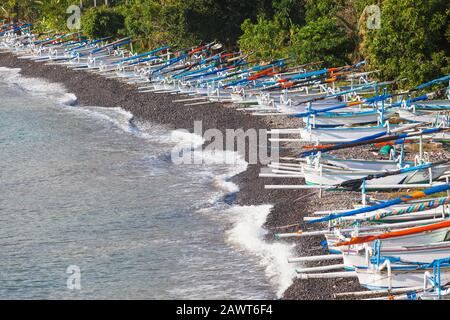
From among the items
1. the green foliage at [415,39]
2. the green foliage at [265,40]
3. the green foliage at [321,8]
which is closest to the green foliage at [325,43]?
the green foliage at [321,8]

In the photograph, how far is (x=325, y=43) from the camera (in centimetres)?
5031

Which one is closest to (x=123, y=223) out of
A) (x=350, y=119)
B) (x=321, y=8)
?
(x=350, y=119)

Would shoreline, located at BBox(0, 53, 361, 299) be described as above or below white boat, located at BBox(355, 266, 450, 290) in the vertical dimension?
above

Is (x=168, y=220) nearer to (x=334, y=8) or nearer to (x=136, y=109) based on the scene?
(x=136, y=109)

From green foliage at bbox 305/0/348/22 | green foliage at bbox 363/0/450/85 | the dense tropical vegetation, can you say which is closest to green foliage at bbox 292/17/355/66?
the dense tropical vegetation

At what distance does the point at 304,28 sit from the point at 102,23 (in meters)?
23.9

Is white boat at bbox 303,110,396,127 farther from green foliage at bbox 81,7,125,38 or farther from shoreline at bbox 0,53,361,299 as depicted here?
green foliage at bbox 81,7,125,38

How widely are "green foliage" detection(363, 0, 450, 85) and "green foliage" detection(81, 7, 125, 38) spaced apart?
3057cm

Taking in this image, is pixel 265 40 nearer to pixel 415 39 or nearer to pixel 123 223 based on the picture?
pixel 415 39

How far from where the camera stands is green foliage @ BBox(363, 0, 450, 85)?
4288 cm

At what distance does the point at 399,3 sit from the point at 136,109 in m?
16.8

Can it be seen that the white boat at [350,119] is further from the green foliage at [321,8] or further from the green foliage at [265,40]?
the green foliage at [265,40]

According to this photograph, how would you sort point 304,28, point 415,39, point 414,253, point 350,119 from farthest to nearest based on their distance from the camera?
1. point 304,28
2. point 415,39
3. point 350,119
4. point 414,253

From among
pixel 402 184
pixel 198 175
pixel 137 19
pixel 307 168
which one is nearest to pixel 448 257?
pixel 402 184
